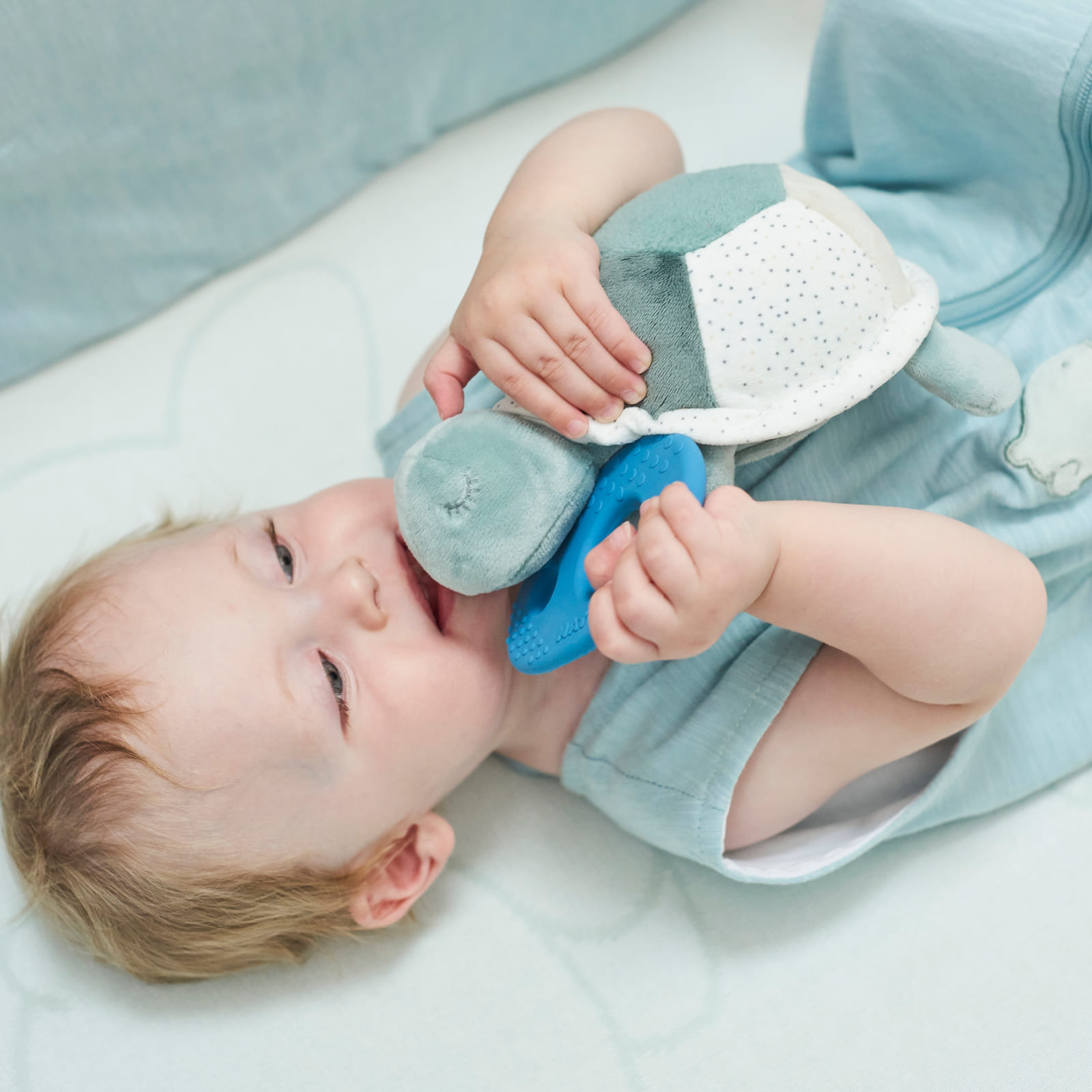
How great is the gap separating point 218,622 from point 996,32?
0.84 m

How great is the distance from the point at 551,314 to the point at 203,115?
55 cm

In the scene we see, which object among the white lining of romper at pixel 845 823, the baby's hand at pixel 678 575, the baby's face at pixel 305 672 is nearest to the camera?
the baby's hand at pixel 678 575

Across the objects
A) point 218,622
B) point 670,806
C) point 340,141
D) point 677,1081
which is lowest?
point 677,1081

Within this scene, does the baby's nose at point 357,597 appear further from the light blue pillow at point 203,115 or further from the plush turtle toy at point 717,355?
the light blue pillow at point 203,115

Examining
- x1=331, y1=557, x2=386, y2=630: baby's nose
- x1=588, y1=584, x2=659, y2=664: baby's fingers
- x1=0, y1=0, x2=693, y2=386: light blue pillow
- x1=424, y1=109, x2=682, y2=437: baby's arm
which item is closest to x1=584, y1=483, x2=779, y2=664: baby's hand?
x1=588, y1=584, x2=659, y2=664: baby's fingers

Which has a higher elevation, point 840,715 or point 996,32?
point 996,32

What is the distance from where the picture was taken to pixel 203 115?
1.06 m

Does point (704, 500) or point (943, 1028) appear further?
point (943, 1028)

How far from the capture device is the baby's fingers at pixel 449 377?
2.73 ft

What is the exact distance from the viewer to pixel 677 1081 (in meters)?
0.92

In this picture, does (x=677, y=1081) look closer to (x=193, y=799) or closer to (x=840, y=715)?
(x=840, y=715)

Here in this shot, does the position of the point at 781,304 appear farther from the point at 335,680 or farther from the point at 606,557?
the point at 335,680

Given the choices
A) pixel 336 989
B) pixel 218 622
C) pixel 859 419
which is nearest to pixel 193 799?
pixel 218 622

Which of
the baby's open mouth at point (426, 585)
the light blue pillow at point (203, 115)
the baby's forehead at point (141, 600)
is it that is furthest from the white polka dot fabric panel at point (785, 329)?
the light blue pillow at point (203, 115)
